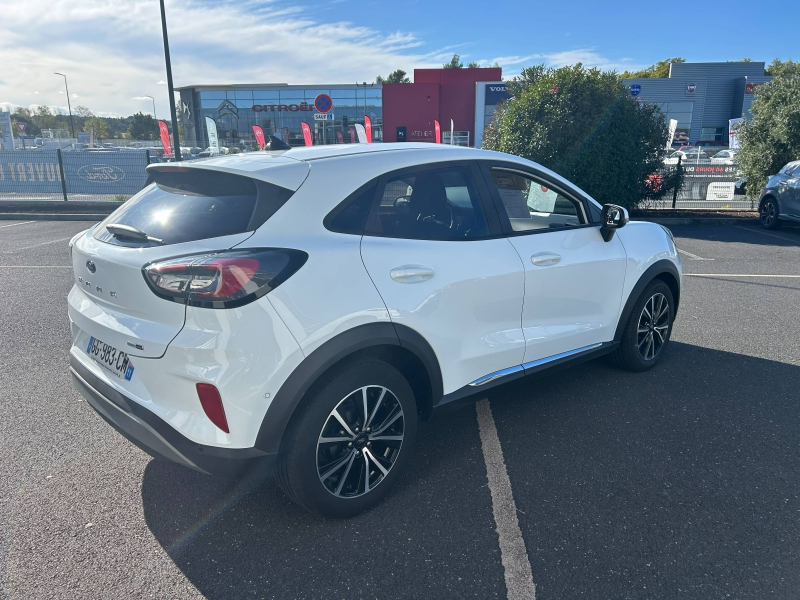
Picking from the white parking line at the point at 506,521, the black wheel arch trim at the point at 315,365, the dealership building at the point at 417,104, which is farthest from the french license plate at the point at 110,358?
the dealership building at the point at 417,104

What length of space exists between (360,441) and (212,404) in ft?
2.46

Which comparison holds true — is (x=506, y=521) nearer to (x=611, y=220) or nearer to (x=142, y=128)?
(x=611, y=220)

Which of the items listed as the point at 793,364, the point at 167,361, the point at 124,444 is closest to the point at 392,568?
the point at 167,361

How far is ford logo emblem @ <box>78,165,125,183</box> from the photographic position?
16.8 metres

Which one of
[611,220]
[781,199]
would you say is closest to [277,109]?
[781,199]

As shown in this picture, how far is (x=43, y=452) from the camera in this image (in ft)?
11.3

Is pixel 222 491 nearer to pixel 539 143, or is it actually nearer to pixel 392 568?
pixel 392 568

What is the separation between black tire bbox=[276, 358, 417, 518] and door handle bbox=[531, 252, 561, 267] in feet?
3.85

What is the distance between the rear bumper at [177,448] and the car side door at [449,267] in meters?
0.89

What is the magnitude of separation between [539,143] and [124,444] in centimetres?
1114

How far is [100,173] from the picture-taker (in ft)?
55.5

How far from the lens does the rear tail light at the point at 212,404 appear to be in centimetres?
238

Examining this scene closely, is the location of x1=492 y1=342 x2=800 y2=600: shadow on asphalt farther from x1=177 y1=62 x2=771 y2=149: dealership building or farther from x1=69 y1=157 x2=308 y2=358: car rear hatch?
x1=177 y1=62 x2=771 y2=149: dealership building

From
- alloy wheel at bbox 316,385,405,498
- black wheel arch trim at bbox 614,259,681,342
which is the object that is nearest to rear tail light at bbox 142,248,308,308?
alloy wheel at bbox 316,385,405,498
